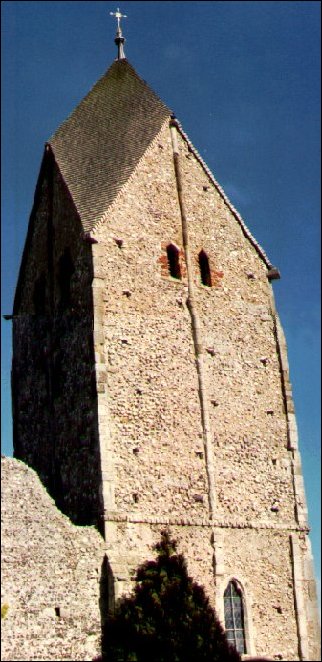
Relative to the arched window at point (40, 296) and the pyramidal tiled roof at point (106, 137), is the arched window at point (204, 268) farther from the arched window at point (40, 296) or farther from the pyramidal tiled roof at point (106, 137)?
the arched window at point (40, 296)

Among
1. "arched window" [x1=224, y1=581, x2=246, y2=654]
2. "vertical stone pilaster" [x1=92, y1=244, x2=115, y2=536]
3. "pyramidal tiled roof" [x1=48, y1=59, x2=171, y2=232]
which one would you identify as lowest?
"arched window" [x1=224, y1=581, x2=246, y2=654]

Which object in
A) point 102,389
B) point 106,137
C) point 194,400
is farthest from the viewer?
point 106,137

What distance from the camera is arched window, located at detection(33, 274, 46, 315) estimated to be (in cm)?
2341

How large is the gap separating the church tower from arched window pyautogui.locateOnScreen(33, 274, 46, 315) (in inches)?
2.2

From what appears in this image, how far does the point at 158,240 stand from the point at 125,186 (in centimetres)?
155

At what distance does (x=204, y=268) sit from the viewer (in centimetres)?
2239

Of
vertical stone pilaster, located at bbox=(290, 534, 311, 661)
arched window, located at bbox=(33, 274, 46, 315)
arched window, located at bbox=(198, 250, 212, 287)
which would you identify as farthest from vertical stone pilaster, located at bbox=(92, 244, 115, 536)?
vertical stone pilaster, located at bbox=(290, 534, 311, 661)

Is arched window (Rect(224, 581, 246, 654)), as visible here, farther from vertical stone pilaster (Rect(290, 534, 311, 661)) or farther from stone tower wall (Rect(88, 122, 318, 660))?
vertical stone pilaster (Rect(290, 534, 311, 661))

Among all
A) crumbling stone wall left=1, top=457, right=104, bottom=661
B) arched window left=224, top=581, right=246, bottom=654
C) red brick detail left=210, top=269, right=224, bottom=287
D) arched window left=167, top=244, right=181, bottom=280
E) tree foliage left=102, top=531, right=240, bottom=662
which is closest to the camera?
crumbling stone wall left=1, top=457, right=104, bottom=661

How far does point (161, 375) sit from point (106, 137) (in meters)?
7.31

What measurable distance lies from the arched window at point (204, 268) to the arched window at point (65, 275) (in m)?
3.22

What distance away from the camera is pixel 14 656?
15.9 metres

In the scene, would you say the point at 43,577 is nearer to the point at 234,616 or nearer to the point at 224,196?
the point at 234,616

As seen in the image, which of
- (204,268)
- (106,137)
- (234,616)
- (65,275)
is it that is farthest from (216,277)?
(234,616)
